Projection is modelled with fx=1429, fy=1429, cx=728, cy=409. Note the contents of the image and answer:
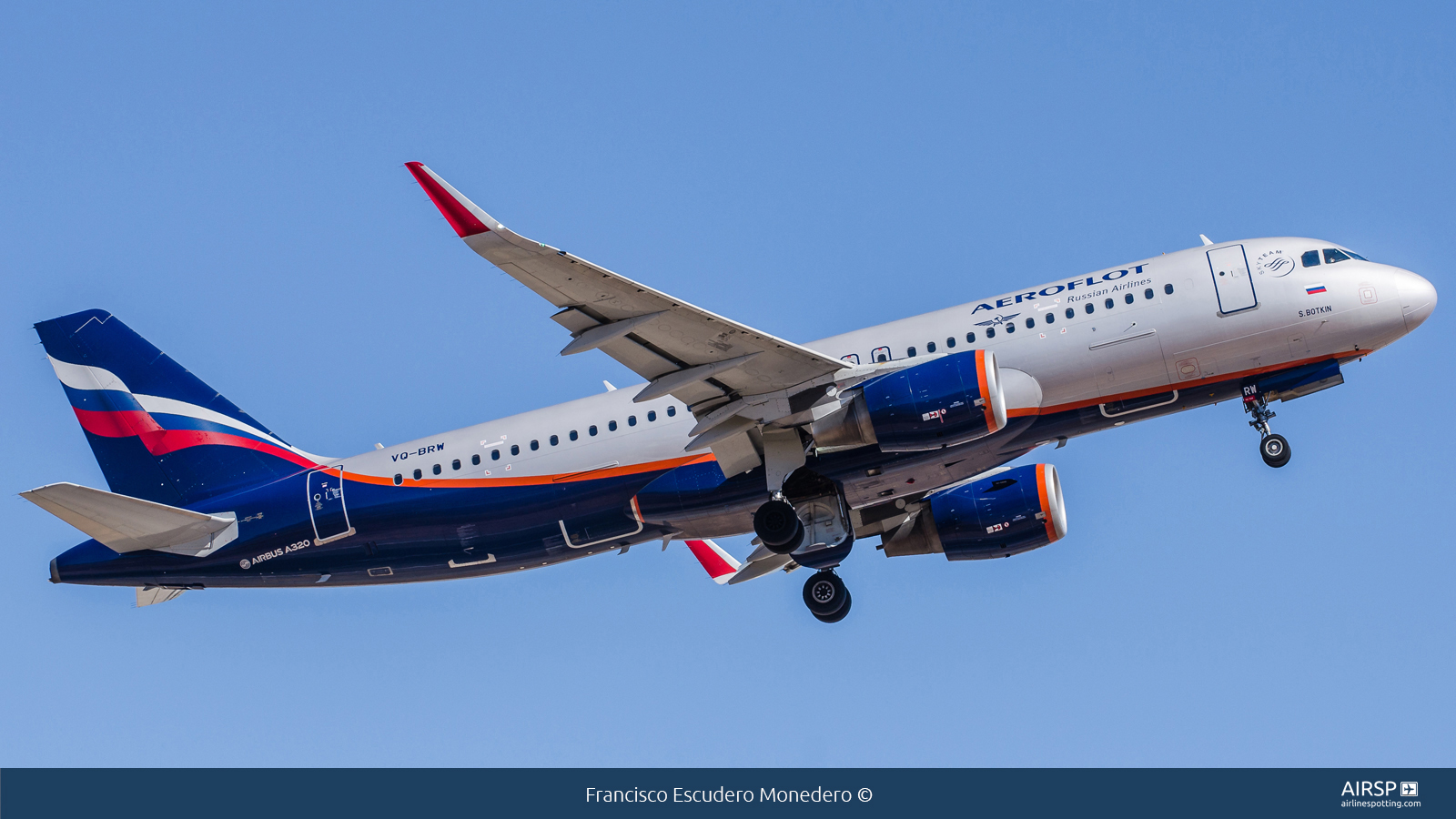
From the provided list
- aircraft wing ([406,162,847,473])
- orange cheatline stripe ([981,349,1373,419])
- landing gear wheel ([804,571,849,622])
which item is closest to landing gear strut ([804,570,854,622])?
landing gear wheel ([804,571,849,622])

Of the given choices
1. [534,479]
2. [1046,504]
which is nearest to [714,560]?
[534,479]

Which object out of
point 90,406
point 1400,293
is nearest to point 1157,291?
point 1400,293

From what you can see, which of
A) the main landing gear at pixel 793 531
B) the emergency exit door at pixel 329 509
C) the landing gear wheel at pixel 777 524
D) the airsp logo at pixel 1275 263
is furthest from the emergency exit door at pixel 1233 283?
the emergency exit door at pixel 329 509

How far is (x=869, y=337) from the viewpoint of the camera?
32906 mm

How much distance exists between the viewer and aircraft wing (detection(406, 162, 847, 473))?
2503 centimetres

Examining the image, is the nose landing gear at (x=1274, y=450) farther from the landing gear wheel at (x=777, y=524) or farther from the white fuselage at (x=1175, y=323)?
the landing gear wheel at (x=777, y=524)

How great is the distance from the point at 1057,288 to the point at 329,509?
60.8 feet

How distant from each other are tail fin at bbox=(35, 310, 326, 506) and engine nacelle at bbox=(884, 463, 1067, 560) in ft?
55.0

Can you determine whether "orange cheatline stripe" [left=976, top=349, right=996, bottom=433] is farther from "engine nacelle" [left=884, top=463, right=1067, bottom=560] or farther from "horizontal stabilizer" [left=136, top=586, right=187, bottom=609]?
"horizontal stabilizer" [left=136, top=586, right=187, bottom=609]

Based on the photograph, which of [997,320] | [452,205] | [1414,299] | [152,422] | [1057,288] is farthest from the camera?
[152,422]

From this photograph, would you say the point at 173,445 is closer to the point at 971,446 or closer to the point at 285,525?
the point at 285,525

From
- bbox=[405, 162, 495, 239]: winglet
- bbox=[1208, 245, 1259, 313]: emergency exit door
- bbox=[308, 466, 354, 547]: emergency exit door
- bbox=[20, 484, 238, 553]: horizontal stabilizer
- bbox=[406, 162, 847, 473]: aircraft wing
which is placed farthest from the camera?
bbox=[308, 466, 354, 547]: emergency exit door

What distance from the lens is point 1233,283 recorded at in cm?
3108

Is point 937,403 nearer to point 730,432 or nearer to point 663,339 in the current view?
point 730,432
